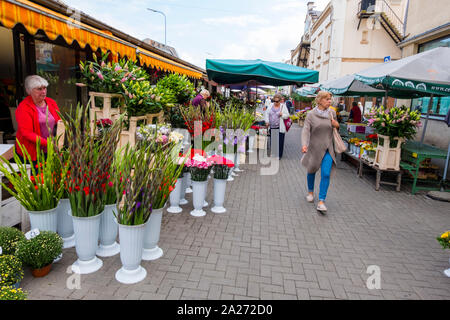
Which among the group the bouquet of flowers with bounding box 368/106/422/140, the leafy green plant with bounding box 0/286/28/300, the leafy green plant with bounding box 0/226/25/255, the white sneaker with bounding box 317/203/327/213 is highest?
the bouquet of flowers with bounding box 368/106/422/140

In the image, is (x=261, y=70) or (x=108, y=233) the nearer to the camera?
(x=108, y=233)

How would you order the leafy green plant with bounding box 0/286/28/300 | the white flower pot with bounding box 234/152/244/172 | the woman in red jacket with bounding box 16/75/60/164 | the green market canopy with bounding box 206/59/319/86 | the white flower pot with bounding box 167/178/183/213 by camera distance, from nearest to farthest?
the leafy green plant with bounding box 0/286/28/300
the woman in red jacket with bounding box 16/75/60/164
the white flower pot with bounding box 167/178/183/213
the white flower pot with bounding box 234/152/244/172
the green market canopy with bounding box 206/59/319/86

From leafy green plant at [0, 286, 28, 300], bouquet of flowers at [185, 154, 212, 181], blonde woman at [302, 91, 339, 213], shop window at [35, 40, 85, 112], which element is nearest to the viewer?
leafy green plant at [0, 286, 28, 300]

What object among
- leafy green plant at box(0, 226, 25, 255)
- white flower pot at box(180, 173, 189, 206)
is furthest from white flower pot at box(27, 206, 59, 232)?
white flower pot at box(180, 173, 189, 206)

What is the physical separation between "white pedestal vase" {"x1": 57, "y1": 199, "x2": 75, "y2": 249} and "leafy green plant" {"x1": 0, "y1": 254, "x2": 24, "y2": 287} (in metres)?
0.76

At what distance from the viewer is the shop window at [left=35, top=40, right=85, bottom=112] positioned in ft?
20.0

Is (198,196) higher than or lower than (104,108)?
lower

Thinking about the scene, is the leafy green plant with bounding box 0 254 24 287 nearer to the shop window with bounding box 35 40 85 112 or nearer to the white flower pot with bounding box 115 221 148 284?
the white flower pot with bounding box 115 221 148 284

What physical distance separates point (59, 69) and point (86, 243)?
5.56m

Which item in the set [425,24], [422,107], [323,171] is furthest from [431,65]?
[425,24]

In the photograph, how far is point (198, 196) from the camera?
14.3ft

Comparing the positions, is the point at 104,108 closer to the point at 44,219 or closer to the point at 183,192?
the point at 183,192

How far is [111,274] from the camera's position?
2822mm

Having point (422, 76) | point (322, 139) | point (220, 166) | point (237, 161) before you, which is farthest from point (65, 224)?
point (422, 76)
